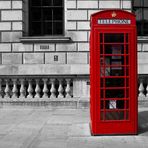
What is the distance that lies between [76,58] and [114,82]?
6064 mm

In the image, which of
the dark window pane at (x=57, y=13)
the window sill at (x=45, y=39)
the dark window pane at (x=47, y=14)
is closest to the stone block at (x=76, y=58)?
the window sill at (x=45, y=39)

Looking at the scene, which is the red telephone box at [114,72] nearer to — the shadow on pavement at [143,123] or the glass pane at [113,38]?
the glass pane at [113,38]

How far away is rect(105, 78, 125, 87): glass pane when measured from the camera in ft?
26.9

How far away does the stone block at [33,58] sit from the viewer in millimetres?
14164

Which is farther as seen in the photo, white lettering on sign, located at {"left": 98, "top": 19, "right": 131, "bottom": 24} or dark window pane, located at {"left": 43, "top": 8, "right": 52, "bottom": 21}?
dark window pane, located at {"left": 43, "top": 8, "right": 52, "bottom": 21}

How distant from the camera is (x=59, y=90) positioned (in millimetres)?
13281

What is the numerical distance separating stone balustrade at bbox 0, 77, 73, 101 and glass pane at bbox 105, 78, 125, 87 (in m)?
5.21

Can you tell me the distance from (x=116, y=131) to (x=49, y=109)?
4.98 meters

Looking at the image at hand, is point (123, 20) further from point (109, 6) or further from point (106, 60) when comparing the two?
point (109, 6)

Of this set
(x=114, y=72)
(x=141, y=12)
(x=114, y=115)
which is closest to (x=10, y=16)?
(x=141, y=12)

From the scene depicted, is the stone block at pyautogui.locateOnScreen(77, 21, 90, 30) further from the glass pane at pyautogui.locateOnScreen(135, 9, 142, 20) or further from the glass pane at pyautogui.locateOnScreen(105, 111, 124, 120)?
the glass pane at pyautogui.locateOnScreen(105, 111, 124, 120)

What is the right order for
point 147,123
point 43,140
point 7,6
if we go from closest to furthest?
point 43,140, point 147,123, point 7,6

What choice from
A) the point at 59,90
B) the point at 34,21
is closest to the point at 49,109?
the point at 59,90

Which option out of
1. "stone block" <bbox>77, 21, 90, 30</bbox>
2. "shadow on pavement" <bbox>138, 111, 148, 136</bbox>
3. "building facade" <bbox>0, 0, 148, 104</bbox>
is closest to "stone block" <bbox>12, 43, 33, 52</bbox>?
"building facade" <bbox>0, 0, 148, 104</bbox>
